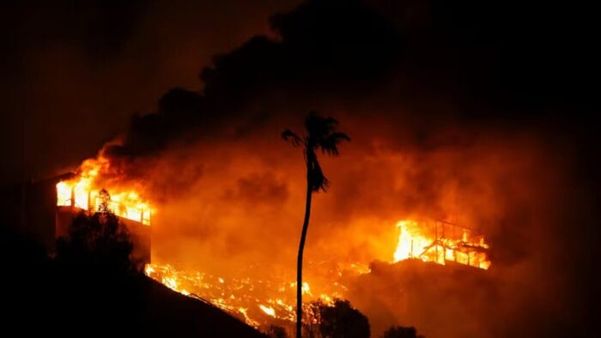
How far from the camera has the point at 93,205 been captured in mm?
42312

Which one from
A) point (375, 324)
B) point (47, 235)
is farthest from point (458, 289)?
point (47, 235)

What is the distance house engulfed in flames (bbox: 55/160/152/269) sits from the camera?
4259 centimetres

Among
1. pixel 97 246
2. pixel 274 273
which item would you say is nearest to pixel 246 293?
pixel 274 273

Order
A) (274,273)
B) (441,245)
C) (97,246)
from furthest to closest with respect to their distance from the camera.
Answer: (274,273) → (441,245) → (97,246)

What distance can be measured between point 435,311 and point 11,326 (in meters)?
35.3

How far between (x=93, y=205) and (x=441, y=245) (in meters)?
22.3

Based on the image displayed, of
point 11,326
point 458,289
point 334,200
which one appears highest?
point 334,200

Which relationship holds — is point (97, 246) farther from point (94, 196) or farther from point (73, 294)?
point (94, 196)

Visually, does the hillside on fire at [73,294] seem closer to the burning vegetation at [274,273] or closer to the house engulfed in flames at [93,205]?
the house engulfed in flames at [93,205]

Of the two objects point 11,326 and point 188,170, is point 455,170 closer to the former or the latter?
point 188,170

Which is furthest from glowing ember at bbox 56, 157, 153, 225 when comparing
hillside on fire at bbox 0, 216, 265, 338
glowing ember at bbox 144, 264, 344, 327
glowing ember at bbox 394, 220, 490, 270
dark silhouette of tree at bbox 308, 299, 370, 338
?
hillside on fire at bbox 0, 216, 265, 338

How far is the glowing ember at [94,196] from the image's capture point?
43.5m

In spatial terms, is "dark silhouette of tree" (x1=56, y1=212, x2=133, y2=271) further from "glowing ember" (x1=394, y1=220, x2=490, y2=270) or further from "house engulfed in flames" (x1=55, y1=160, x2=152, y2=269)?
"glowing ember" (x1=394, y1=220, x2=490, y2=270)

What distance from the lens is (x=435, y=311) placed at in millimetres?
49625
